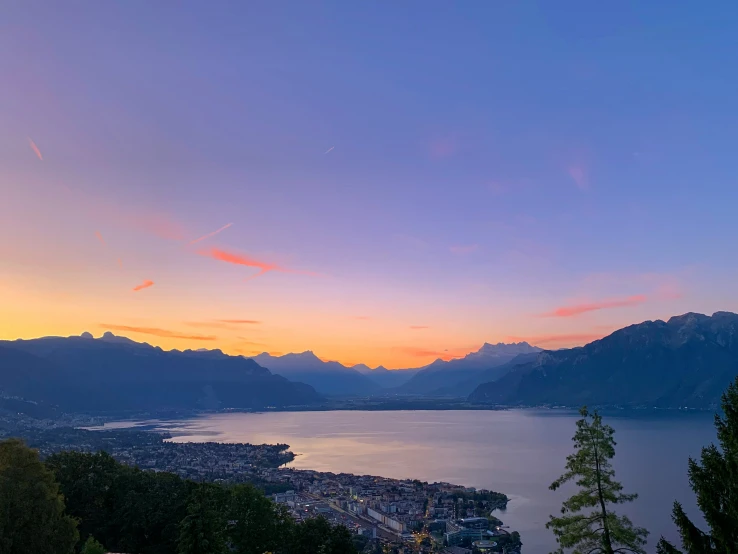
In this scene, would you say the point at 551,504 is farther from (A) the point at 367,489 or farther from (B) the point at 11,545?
(B) the point at 11,545

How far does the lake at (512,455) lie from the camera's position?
1843 inches

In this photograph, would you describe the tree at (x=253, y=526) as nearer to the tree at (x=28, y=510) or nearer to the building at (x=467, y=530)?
the tree at (x=28, y=510)

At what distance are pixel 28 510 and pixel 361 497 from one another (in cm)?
4047

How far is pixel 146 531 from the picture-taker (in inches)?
875

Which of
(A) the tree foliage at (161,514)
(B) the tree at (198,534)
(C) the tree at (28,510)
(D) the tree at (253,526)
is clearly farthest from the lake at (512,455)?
(C) the tree at (28,510)

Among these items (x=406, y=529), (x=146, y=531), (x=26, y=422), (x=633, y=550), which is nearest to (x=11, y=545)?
(x=146, y=531)

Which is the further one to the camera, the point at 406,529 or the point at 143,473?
the point at 406,529

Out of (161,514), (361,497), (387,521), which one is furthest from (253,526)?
(361,497)

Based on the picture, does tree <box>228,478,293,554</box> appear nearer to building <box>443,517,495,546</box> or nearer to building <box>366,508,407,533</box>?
building <box>443,517,495,546</box>

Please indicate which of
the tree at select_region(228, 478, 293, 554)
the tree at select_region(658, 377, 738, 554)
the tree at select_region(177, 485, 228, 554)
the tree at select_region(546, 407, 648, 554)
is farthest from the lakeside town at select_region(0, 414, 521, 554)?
the tree at select_region(658, 377, 738, 554)

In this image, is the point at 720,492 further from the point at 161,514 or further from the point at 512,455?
the point at 512,455

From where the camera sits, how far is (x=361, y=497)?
169ft

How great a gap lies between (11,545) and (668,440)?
101 metres

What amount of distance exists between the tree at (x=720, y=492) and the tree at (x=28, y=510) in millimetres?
16767
